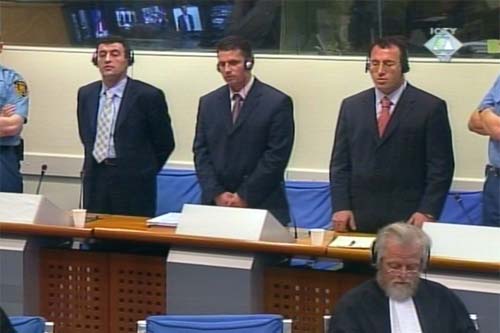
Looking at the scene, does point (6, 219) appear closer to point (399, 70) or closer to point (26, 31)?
point (399, 70)

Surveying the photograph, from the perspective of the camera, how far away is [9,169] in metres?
5.43

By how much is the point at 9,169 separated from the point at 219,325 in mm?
2134

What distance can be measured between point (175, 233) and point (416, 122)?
111 cm

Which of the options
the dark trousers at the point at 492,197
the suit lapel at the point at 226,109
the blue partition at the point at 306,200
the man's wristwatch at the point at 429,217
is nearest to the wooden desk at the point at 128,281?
the man's wristwatch at the point at 429,217

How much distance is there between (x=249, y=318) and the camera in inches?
145

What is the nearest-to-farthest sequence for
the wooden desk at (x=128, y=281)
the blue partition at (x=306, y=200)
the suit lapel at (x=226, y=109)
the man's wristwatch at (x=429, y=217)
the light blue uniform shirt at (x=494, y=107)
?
the wooden desk at (x=128, y=281), the man's wristwatch at (x=429, y=217), the light blue uniform shirt at (x=494, y=107), the suit lapel at (x=226, y=109), the blue partition at (x=306, y=200)

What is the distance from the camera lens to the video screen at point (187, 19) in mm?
6676

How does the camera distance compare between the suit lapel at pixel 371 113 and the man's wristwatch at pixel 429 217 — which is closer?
the man's wristwatch at pixel 429 217

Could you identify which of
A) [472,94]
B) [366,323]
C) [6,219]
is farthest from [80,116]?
[366,323]

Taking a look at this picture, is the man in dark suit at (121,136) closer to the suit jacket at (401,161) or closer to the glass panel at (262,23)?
the suit jacket at (401,161)

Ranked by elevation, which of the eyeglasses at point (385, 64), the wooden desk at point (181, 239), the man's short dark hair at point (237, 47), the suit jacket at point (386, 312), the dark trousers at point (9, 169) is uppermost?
the man's short dark hair at point (237, 47)

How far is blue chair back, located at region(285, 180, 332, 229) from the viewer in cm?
584

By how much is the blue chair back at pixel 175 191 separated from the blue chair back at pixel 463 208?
1398 millimetres

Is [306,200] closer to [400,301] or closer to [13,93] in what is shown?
[13,93]
